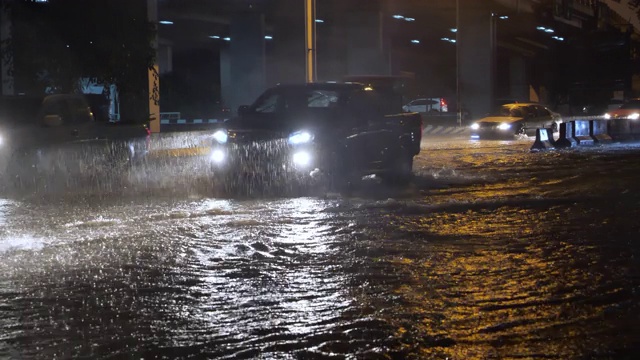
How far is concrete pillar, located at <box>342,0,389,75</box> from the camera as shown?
160 ft

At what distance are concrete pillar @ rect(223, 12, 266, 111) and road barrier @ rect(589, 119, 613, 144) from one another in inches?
834

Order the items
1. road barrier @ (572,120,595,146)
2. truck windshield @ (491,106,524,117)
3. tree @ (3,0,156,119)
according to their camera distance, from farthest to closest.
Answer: truck windshield @ (491,106,524,117) < road barrier @ (572,120,595,146) < tree @ (3,0,156,119)

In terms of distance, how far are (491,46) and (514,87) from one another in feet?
91.2

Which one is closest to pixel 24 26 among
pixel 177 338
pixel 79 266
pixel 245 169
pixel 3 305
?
pixel 245 169

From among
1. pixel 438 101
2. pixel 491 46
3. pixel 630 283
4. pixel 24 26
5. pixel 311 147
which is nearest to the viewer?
pixel 630 283

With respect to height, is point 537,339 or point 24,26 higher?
point 24,26

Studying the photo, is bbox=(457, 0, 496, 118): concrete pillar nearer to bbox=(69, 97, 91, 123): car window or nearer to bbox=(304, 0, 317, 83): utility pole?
bbox=(304, 0, 317, 83): utility pole

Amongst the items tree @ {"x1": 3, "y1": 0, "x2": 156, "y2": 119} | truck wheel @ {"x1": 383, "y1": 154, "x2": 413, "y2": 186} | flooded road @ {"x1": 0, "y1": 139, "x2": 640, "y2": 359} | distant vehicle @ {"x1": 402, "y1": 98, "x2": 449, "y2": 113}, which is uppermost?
tree @ {"x1": 3, "y1": 0, "x2": 156, "y2": 119}

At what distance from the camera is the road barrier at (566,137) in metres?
30.0

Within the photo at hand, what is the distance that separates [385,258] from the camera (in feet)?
31.0

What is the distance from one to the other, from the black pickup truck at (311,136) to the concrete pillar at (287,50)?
32.9 metres

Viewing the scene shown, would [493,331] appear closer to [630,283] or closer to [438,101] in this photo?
[630,283]

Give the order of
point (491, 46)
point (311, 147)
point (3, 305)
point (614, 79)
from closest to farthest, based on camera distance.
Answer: point (3, 305), point (311, 147), point (491, 46), point (614, 79)

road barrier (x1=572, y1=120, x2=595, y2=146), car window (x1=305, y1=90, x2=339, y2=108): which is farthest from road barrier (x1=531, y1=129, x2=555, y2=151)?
car window (x1=305, y1=90, x2=339, y2=108)
